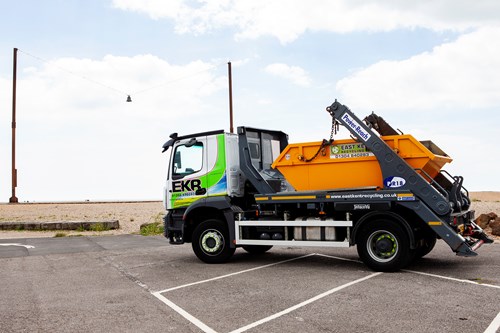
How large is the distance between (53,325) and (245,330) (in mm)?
2441

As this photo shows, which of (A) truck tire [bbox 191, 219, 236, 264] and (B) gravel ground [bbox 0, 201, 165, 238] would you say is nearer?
(A) truck tire [bbox 191, 219, 236, 264]

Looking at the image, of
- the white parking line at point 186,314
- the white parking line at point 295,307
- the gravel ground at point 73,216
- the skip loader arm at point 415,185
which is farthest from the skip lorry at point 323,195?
the gravel ground at point 73,216

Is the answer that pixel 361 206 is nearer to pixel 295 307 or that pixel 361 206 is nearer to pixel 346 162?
A: pixel 346 162

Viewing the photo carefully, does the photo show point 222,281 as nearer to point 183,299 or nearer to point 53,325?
point 183,299

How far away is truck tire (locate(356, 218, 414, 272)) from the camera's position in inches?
381

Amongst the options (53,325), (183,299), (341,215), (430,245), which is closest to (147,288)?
(183,299)

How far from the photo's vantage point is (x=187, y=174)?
40.6 feet

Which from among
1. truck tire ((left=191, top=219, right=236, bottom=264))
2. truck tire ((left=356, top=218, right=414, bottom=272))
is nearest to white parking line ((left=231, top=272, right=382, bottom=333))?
truck tire ((left=356, top=218, right=414, bottom=272))

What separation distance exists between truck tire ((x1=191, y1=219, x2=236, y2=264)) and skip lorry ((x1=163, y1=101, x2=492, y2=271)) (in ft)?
0.08

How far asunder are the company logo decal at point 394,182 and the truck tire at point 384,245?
→ 0.70 metres

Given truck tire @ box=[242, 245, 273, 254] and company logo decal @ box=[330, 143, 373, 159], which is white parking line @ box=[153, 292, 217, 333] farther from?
truck tire @ box=[242, 245, 273, 254]

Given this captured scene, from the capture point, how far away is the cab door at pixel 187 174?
12.2 m

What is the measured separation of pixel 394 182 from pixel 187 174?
4.80 meters

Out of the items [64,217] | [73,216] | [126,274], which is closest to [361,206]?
[126,274]
